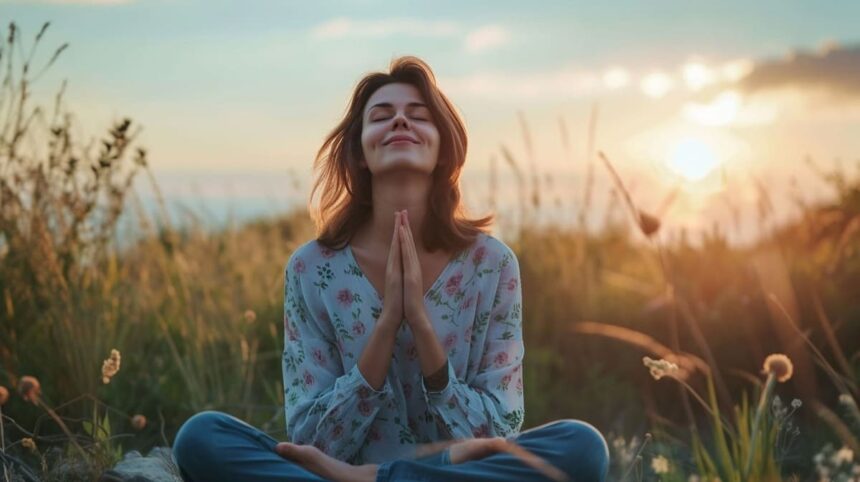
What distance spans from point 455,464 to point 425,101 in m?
1.18

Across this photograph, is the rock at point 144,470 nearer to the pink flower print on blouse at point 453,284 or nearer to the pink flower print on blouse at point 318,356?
the pink flower print on blouse at point 318,356

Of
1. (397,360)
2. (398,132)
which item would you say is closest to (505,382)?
(397,360)

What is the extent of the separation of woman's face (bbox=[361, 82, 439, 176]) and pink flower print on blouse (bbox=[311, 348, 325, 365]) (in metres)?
0.60

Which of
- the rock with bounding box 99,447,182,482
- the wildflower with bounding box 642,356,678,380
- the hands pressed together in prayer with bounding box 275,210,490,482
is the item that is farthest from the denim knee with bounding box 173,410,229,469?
the wildflower with bounding box 642,356,678,380

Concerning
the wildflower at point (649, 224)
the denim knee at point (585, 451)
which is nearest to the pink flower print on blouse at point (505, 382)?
the denim knee at point (585, 451)

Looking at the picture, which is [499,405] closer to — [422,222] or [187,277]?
[422,222]

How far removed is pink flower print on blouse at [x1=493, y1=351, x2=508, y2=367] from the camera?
3.42m

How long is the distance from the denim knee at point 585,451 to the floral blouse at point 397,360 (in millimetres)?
272

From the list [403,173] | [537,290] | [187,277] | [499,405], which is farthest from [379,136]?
[537,290]

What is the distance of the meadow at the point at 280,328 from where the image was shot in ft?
15.3

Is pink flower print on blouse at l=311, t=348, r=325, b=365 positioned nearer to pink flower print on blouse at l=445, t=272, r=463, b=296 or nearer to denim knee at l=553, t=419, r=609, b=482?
pink flower print on blouse at l=445, t=272, r=463, b=296

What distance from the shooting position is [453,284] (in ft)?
11.5

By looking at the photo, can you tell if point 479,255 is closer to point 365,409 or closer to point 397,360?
point 397,360

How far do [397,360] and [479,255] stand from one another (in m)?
0.44
